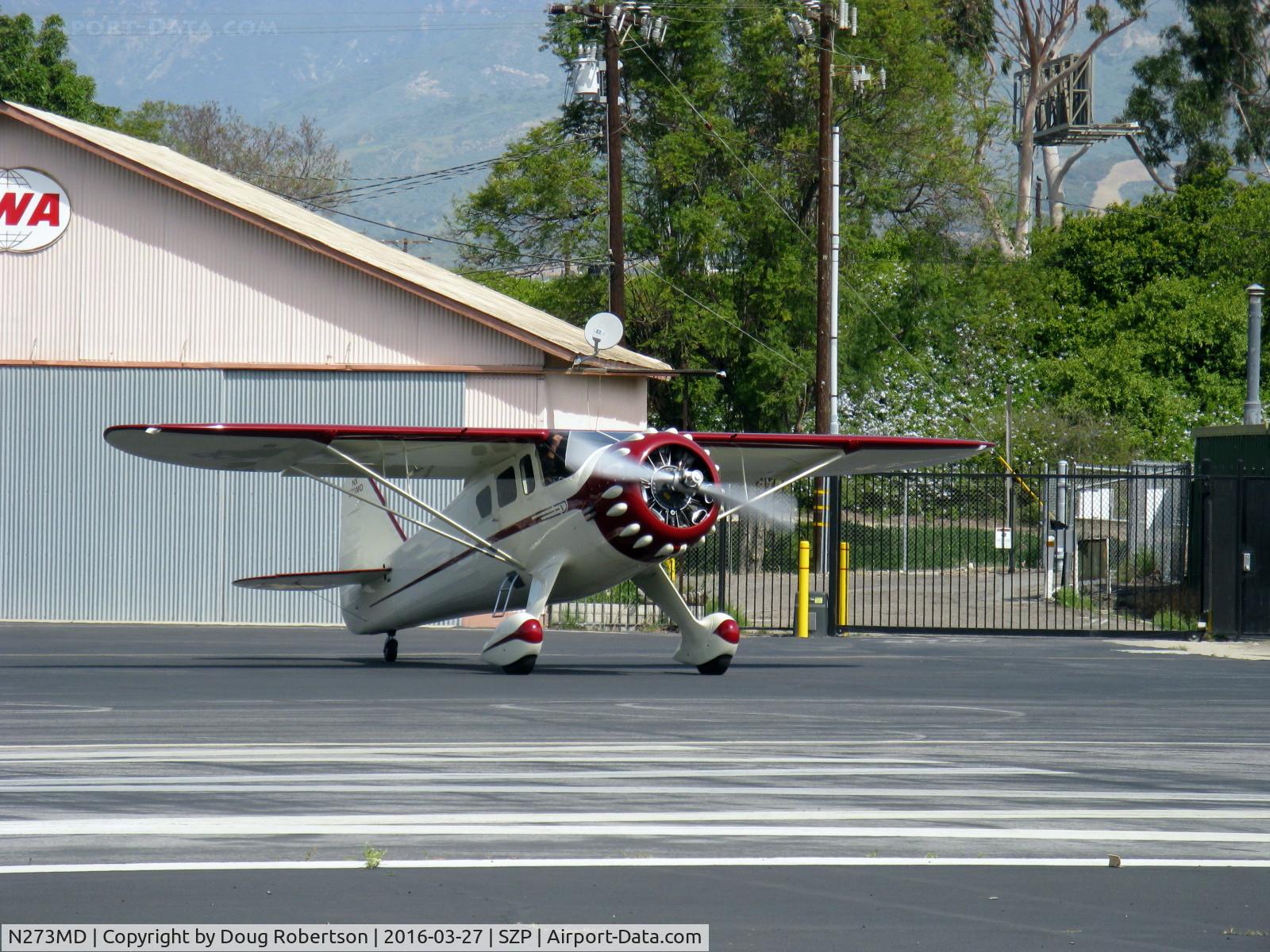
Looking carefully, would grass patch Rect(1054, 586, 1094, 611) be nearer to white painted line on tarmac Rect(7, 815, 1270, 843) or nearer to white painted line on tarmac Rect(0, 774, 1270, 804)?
white painted line on tarmac Rect(0, 774, 1270, 804)

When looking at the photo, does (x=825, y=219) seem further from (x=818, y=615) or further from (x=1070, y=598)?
(x=818, y=615)

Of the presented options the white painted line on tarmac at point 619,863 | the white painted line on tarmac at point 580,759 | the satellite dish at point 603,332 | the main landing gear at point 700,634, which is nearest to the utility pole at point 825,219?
the satellite dish at point 603,332

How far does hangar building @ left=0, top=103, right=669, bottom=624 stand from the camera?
25.0 metres

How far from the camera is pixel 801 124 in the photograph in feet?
141

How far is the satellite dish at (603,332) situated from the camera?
955 inches

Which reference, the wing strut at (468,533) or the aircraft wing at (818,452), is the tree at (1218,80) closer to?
the aircraft wing at (818,452)

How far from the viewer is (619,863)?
648 centimetres

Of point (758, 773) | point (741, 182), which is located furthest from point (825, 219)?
point (758, 773)

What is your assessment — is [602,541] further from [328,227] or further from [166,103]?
[166,103]

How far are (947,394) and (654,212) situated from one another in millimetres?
10909

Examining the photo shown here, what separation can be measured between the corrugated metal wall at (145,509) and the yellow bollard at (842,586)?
21.0 ft

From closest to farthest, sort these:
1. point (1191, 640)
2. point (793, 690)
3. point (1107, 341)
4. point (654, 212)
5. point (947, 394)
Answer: point (793, 690), point (1191, 640), point (654, 212), point (947, 394), point (1107, 341)

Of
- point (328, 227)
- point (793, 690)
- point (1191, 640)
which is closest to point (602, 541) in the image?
point (793, 690)

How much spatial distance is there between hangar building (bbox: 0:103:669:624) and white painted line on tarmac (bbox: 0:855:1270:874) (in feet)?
60.9
